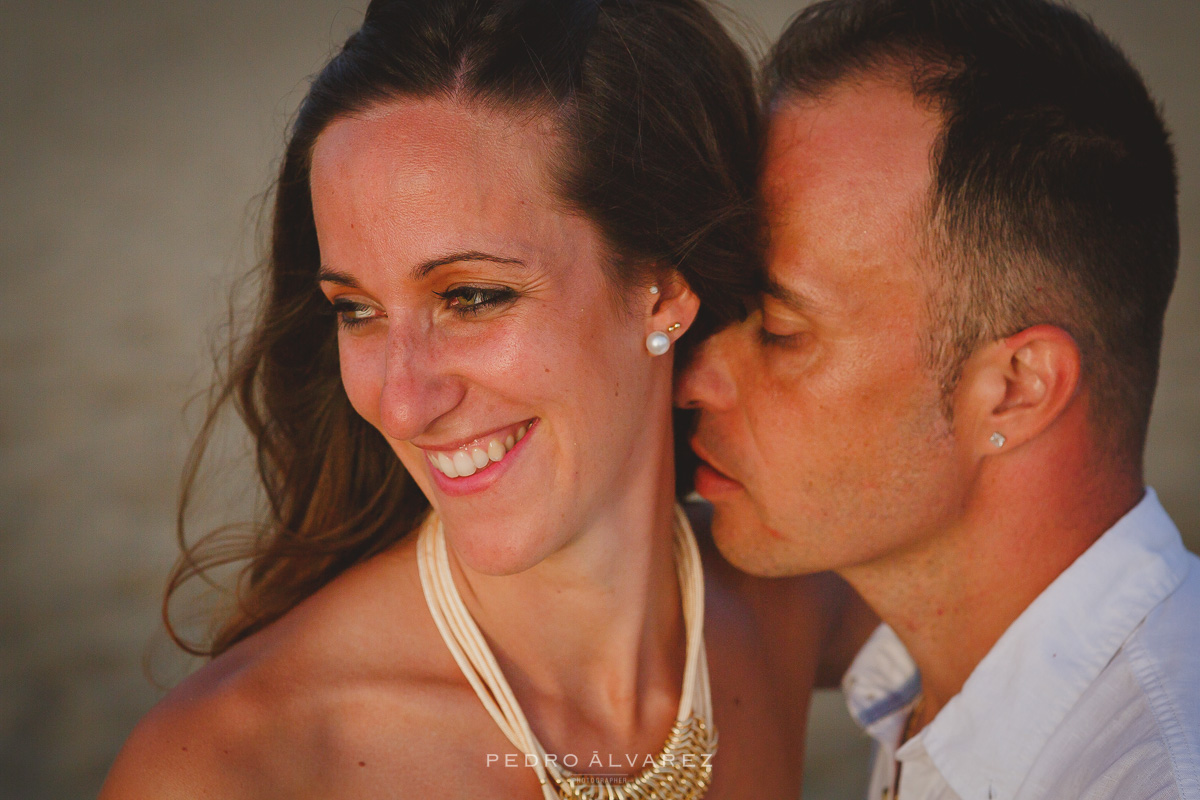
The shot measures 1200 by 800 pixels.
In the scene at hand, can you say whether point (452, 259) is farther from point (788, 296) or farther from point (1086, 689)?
point (1086, 689)

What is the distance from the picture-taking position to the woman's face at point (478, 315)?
1.99 metres

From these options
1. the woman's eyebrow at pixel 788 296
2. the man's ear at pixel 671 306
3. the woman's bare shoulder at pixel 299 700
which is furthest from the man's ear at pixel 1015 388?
the woman's bare shoulder at pixel 299 700

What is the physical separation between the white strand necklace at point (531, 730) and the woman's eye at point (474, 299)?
2.09 feet

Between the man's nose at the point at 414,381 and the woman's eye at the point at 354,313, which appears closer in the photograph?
the man's nose at the point at 414,381

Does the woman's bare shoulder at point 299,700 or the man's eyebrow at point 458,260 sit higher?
the man's eyebrow at point 458,260

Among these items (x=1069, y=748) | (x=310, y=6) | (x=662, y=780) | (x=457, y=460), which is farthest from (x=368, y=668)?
(x=310, y=6)

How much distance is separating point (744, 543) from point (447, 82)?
139cm

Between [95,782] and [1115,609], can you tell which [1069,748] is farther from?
[95,782]

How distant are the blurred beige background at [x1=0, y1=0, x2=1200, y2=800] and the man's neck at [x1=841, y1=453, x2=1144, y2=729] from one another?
203 cm

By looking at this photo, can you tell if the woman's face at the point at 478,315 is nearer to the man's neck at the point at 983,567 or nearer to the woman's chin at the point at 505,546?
the woman's chin at the point at 505,546

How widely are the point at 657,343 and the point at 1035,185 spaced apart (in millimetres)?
985

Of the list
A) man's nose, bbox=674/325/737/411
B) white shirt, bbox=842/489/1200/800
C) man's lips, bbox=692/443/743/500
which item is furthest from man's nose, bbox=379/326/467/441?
white shirt, bbox=842/489/1200/800

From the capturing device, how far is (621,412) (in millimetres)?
2260

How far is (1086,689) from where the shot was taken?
238cm
